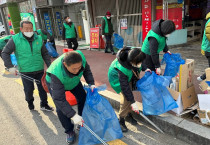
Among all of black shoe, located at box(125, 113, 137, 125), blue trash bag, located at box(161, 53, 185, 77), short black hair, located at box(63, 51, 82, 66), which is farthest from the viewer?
blue trash bag, located at box(161, 53, 185, 77)

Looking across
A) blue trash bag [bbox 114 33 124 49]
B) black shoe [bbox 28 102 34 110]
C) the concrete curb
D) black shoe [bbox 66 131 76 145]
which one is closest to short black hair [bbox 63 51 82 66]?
black shoe [bbox 66 131 76 145]

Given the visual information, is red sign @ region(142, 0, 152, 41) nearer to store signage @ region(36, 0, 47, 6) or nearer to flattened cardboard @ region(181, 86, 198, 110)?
flattened cardboard @ region(181, 86, 198, 110)

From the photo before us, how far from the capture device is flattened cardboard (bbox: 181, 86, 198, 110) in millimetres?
2598

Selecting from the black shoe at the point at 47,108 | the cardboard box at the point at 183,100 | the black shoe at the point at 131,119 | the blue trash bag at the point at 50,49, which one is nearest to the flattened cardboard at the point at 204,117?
the cardboard box at the point at 183,100

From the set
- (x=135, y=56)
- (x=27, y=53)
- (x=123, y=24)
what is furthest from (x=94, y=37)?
(x=135, y=56)

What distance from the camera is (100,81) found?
465 centimetres

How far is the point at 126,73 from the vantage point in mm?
2289

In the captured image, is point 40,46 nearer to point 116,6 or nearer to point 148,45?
point 148,45

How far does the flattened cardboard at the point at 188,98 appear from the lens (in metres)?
2.60

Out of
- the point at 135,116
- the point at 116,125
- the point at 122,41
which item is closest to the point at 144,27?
the point at 122,41

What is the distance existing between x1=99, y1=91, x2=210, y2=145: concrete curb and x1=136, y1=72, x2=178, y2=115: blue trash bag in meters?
0.17

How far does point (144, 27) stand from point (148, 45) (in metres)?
3.83

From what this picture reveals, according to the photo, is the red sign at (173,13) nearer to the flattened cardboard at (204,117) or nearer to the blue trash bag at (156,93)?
the blue trash bag at (156,93)

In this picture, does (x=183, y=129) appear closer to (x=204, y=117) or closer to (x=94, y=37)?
(x=204, y=117)
